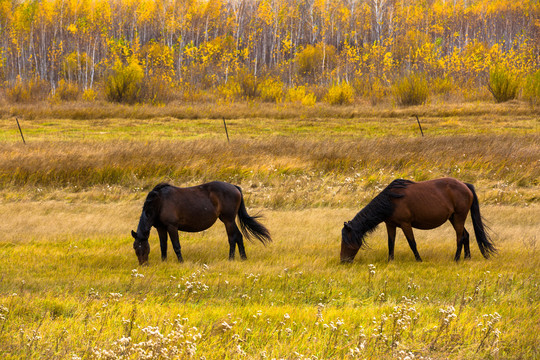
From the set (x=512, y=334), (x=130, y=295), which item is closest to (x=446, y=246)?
(x=512, y=334)

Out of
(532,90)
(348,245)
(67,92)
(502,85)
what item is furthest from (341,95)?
(348,245)

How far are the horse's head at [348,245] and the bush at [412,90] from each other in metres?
35.0

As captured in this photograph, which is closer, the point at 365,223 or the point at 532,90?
the point at 365,223

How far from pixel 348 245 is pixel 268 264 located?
144 centimetres

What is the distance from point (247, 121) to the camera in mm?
36125

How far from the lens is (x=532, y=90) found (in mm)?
39375

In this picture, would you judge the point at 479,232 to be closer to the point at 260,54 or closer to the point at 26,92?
the point at 26,92

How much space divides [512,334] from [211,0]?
96.5 metres

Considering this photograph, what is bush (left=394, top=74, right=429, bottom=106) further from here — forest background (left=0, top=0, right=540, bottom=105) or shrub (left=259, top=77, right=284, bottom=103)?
shrub (left=259, top=77, right=284, bottom=103)

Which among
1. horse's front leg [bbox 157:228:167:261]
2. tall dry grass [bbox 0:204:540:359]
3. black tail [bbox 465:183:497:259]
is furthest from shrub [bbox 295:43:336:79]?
horse's front leg [bbox 157:228:167:261]

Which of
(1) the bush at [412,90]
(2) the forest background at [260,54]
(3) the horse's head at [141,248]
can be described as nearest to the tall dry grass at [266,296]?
(3) the horse's head at [141,248]

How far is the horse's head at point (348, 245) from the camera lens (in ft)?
31.1

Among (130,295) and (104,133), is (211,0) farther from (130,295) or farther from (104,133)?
(130,295)

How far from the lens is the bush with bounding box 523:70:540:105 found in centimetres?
3857
